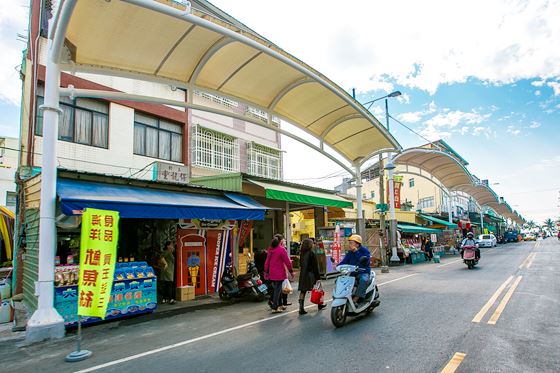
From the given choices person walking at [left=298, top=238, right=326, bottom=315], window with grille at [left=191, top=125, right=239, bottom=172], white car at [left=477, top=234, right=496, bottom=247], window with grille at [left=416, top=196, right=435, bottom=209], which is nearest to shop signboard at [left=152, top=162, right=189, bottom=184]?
window with grille at [left=191, top=125, right=239, bottom=172]

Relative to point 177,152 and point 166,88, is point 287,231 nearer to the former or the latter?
point 177,152

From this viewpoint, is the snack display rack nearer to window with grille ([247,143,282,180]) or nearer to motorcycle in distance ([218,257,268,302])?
motorcycle in distance ([218,257,268,302])

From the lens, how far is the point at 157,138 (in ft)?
56.1

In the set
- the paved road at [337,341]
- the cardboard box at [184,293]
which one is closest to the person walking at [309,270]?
the paved road at [337,341]

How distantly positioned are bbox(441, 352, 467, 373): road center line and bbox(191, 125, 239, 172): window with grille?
1552 centimetres

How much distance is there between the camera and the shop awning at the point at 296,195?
13.1m

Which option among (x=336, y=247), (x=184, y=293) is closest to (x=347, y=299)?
(x=184, y=293)

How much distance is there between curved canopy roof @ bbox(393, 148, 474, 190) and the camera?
2692 centimetres

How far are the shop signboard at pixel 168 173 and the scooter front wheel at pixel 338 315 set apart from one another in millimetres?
10187

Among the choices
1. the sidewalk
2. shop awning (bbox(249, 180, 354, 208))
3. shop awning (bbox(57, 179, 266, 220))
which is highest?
shop awning (bbox(249, 180, 354, 208))

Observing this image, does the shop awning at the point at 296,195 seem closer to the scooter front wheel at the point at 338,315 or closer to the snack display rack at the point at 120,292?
the snack display rack at the point at 120,292

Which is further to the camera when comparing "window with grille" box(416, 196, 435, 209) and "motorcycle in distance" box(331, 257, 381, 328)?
"window with grille" box(416, 196, 435, 209)

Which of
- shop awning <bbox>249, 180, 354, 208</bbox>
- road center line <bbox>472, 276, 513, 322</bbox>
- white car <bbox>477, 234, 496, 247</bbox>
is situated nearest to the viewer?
road center line <bbox>472, 276, 513, 322</bbox>

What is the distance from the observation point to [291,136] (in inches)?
530
